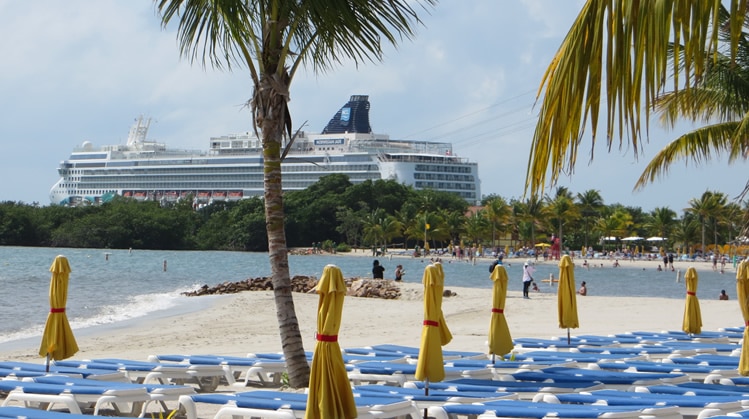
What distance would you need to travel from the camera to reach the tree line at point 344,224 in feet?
279

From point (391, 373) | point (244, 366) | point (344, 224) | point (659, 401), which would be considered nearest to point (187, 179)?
point (344, 224)

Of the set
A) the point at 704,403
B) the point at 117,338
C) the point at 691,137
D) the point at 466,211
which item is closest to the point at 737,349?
the point at 691,137

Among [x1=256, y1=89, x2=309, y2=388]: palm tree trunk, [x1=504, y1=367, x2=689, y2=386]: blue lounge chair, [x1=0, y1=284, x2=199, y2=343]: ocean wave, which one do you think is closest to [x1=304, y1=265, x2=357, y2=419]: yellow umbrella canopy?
[x1=256, y1=89, x2=309, y2=388]: palm tree trunk

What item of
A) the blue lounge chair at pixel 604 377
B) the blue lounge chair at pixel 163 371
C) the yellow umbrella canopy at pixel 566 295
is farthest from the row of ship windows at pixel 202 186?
the blue lounge chair at pixel 604 377

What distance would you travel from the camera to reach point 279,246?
739cm

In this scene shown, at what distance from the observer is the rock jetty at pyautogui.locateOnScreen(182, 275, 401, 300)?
82.1 feet

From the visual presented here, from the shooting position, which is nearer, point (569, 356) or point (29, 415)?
point (29, 415)

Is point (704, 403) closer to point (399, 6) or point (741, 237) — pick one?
point (741, 237)

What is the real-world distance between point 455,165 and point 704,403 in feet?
383

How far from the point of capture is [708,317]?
1764cm

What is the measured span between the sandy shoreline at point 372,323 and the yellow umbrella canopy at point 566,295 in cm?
218

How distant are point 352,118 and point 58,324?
14067cm

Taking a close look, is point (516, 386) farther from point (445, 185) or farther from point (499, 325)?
point (445, 185)

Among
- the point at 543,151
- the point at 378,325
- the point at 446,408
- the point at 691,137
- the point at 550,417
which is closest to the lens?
the point at 543,151
